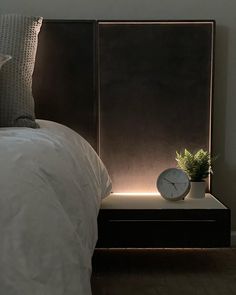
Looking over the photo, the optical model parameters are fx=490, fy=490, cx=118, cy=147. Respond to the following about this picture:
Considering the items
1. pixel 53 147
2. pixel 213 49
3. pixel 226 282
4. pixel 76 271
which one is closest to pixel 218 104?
pixel 213 49

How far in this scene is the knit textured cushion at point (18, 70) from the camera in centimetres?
219

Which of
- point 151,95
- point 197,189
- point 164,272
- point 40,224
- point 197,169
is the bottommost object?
point 164,272

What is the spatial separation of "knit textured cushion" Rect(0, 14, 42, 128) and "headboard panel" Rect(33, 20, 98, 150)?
0.14 metres

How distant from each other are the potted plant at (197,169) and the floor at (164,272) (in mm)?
344

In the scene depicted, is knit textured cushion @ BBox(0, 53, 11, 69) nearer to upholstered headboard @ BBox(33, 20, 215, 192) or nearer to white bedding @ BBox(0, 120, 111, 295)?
upholstered headboard @ BBox(33, 20, 215, 192)

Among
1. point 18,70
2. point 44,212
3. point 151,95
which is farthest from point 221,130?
point 44,212

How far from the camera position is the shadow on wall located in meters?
2.72

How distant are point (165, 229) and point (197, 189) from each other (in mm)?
343

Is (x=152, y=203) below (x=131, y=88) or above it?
below

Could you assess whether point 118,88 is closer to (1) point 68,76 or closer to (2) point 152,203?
(1) point 68,76

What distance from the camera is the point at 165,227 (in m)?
2.30

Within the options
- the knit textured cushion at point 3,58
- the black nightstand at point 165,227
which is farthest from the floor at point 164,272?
the knit textured cushion at point 3,58

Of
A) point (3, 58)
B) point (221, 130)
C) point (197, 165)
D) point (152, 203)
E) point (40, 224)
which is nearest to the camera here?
point (40, 224)

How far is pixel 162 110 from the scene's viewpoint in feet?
8.69
